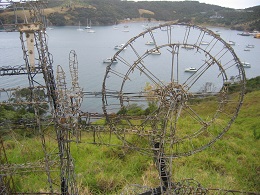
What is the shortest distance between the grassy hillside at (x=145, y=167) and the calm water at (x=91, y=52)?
9.04 metres

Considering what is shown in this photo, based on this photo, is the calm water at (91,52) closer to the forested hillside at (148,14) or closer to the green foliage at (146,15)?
the forested hillside at (148,14)

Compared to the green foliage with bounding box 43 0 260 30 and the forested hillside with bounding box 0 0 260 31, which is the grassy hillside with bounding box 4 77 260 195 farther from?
the forested hillside with bounding box 0 0 260 31

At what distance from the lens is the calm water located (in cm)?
2502

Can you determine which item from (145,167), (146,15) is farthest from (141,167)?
(146,15)

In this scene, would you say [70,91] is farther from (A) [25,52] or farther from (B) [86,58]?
(B) [86,58]

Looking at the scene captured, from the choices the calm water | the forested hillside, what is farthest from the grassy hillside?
Result: the forested hillside

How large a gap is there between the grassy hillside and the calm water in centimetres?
904

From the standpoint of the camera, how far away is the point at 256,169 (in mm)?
10961

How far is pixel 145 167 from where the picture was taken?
11211 mm

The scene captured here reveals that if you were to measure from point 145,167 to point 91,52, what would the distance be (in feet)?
104

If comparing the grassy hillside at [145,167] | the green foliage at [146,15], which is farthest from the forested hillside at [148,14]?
the grassy hillside at [145,167]

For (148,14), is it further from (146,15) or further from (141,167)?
(141,167)

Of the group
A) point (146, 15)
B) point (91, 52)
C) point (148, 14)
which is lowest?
point (91, 52)

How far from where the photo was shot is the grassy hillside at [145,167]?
9.65 meters
